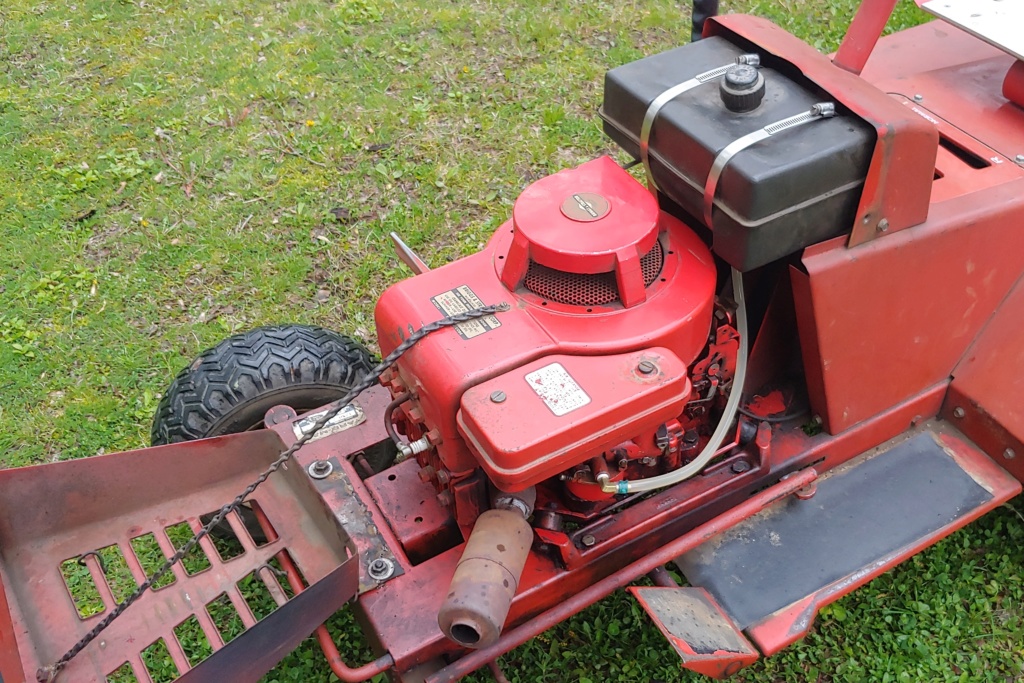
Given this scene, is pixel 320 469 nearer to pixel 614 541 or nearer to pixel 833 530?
pixel 614 541

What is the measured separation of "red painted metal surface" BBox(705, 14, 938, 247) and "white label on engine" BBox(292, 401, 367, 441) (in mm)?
1560

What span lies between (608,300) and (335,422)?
3.41 ft

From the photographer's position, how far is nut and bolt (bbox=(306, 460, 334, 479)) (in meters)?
2.71

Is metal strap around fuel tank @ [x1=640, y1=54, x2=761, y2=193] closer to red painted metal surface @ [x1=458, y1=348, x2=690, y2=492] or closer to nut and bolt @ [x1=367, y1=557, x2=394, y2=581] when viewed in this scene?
red painted metal surface @ [x1=458, y1=348, x2=690, y2=492]

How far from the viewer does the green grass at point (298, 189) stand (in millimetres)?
2963

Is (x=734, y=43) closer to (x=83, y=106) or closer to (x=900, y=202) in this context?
(x=900, y=202)

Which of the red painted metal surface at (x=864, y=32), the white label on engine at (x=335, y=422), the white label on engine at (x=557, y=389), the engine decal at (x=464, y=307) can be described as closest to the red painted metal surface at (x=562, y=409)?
the white label on engine at (x=557, y=389)

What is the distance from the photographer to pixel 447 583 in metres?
2.46

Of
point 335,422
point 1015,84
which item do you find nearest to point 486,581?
point 335,422

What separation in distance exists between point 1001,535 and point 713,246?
170 centimetres

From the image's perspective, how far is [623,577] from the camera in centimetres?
252

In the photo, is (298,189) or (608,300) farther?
(298,189)

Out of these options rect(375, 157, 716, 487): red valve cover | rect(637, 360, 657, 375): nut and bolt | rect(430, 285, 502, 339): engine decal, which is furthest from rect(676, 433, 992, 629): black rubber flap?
rect(430, 285, 502, 339): engine decal

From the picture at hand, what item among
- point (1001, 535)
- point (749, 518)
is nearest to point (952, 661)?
point (1001, 535)
